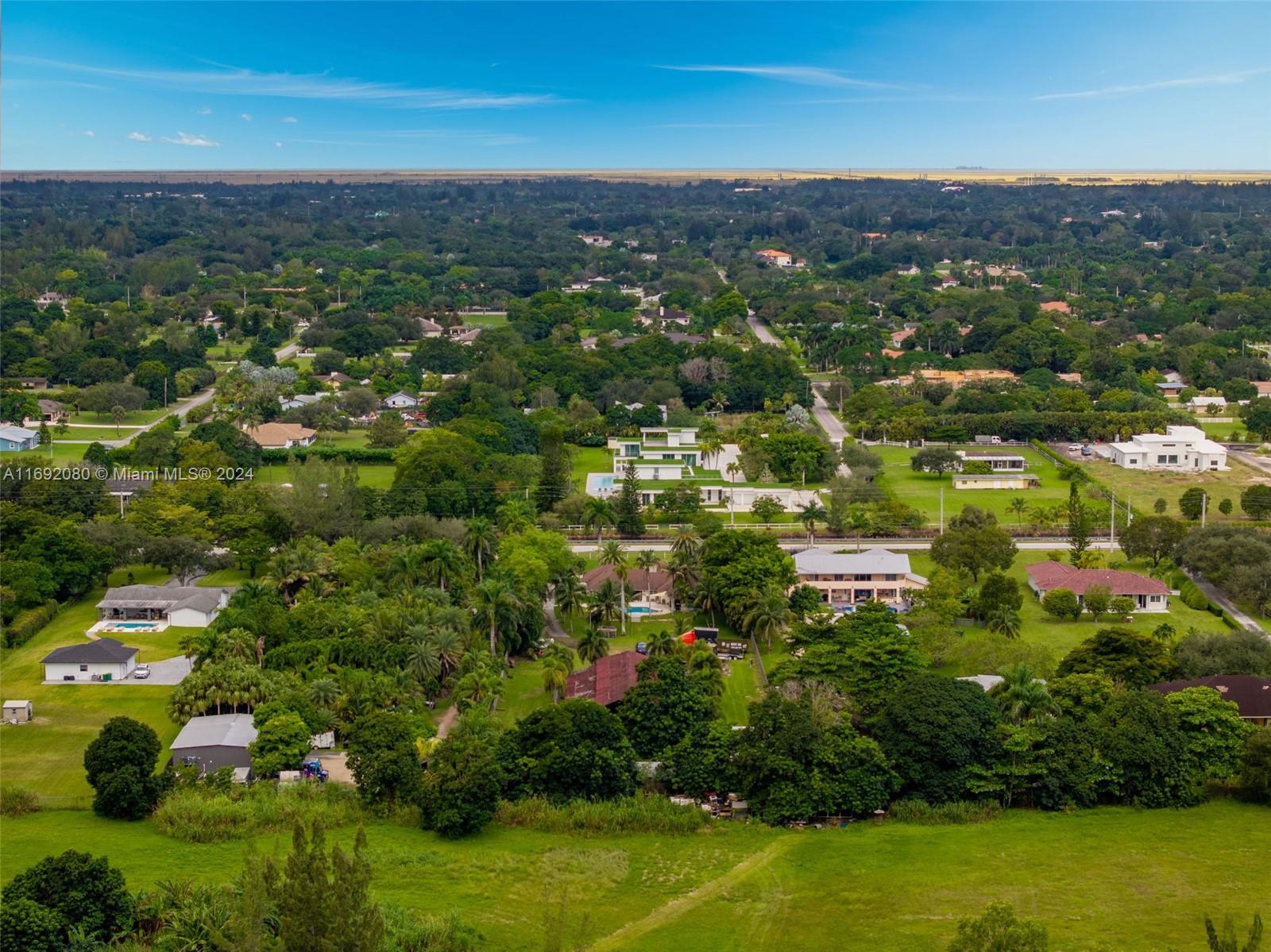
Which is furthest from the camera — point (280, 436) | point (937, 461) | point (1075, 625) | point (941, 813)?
point (280, 436)

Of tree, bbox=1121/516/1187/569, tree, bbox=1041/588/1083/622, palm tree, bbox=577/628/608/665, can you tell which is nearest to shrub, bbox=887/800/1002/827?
palm tree, bbox=577/628/608/665

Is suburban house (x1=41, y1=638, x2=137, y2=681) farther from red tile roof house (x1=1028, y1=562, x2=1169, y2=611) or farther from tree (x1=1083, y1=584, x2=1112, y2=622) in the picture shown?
tree (x1=1083, y1=584, x2=1112, y2=622)

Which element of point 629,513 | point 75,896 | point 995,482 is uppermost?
point 629,513

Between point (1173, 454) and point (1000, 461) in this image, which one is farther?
point (1173, 454)

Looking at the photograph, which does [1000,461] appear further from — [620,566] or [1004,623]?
[620,566]

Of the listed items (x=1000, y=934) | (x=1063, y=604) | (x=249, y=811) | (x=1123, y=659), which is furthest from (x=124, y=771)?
(x=1063, y=604)

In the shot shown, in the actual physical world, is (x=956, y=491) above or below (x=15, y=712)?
above

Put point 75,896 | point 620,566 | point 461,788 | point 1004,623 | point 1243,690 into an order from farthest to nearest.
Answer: point 620,566, point 1004,623, point 1243,690, point 461,788, point 75,896

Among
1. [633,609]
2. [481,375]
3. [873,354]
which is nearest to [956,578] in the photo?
[633,609]

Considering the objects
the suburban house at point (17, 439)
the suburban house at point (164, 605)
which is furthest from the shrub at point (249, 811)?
the suburban house at point (17, 439)
